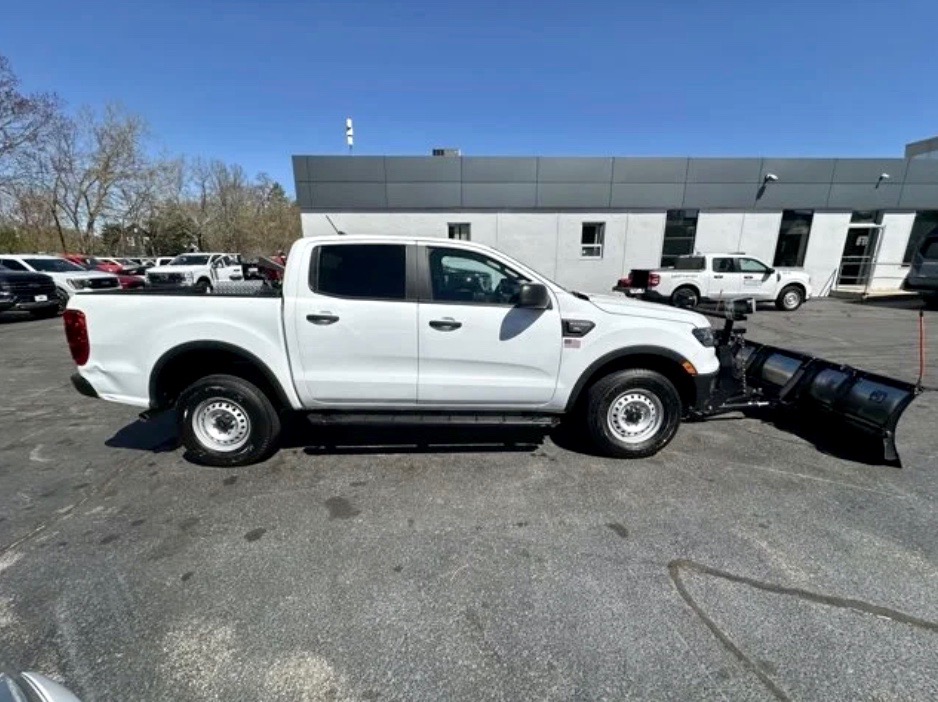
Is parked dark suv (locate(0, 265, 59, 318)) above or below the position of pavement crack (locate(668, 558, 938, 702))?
above

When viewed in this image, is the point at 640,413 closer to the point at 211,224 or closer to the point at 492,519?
the point at 492,519

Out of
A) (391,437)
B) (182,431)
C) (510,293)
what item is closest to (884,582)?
(510,293)

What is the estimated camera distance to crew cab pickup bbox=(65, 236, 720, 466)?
11.7 feet

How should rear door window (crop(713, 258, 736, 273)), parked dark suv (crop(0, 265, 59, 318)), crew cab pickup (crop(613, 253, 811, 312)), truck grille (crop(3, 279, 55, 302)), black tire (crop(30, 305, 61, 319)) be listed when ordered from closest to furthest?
parked dark suv (crop(0, 265, 59, 318)), truck grille (crop(3, 279, 55, 302)), crew cab pickup (crop(613, 253, 811, 312)), rear door window (crop(713, 258, 736, 273)), black tire (crop(30, 305, 61, 319))

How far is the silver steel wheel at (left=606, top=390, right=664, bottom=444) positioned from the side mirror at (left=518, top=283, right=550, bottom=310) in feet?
3.89

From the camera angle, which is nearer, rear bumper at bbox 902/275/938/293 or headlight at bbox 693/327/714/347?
headlight at bbox 693/327/714/347

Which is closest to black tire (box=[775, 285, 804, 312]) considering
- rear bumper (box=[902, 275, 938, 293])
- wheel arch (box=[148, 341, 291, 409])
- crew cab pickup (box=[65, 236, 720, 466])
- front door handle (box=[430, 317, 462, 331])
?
rear bumper (box=[902, 275, 938, 293])

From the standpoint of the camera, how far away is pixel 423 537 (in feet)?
9.51

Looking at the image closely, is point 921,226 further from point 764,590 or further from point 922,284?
point 764,590

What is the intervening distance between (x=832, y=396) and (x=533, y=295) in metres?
3.22

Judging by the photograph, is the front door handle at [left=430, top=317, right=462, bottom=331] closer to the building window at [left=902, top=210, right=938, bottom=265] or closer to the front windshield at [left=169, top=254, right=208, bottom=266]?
the front windshield at [left=169, top=254, right=208, bottom=266]

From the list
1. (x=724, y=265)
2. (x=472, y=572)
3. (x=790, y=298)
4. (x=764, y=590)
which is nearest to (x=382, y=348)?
(x=472, y=572)

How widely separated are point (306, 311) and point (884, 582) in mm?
4190

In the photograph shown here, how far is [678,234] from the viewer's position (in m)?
17.4
